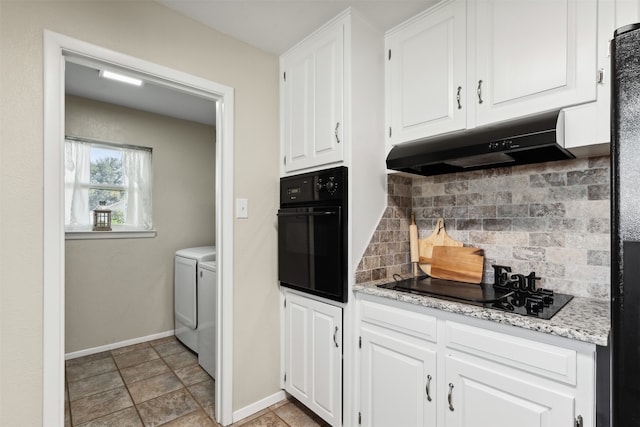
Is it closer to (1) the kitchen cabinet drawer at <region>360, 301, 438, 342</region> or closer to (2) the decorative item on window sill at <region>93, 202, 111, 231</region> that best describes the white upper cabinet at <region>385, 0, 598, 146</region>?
(1) the kitchen cabinet drawer at <region>360, 301, 438, 342</region>

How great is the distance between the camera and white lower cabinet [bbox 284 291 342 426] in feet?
5.82

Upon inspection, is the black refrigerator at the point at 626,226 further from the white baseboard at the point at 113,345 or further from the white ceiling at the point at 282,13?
the white baseboard at the point at 113,345

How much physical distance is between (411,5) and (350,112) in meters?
0.62

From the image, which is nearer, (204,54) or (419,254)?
(204,54)

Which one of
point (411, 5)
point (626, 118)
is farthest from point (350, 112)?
point (626, 118)

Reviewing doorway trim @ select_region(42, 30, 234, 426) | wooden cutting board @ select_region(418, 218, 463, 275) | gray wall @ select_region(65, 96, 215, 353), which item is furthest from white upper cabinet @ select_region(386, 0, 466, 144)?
gray wall @ select_region(65, 96, 215, 353)

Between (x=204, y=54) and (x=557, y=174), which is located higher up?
(x=204, y=54)

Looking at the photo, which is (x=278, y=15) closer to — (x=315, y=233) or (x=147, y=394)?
(x=315, y=233)

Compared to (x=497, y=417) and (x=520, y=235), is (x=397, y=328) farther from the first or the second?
(x=520, y=235)

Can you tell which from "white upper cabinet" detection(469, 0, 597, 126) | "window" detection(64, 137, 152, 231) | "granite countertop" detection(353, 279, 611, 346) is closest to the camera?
"granite countertop" detection(353, 279, 611, 346)

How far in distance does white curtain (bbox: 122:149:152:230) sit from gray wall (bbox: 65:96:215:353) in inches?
2.7

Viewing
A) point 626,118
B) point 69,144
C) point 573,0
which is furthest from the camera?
point 69,144

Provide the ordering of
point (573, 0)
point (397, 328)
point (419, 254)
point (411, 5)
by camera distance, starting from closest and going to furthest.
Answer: point (573, 0), point (397, 328), point (411, 5), point (419, 254)

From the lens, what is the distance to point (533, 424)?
113cm
